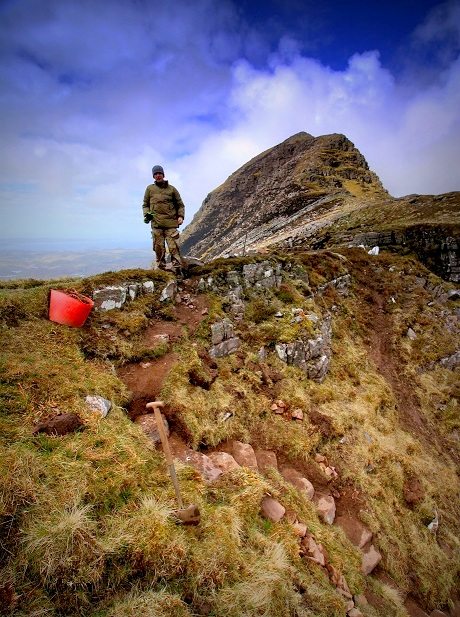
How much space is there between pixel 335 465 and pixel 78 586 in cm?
731

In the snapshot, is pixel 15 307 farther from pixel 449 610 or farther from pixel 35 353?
pixel 449 610

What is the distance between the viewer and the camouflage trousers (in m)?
12.2

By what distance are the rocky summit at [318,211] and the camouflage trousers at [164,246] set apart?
10.6m

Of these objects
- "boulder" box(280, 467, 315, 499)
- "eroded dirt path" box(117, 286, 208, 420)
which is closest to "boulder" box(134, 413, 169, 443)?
"eroded dirt path" box(117, 286, 208, 420)

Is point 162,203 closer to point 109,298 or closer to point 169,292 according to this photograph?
point 169,292

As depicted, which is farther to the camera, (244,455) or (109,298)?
(109,298)

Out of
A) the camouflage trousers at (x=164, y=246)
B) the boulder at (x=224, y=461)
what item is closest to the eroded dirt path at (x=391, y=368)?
the boulder at (x=224, y=461)

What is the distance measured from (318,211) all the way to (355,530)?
154 feet

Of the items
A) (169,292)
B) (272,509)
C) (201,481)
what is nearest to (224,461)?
(201,481)

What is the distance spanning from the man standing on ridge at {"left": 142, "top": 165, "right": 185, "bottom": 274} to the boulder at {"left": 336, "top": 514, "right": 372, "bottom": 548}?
10.2 meters

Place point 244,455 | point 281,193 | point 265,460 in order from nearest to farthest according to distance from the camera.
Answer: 1. point 244,455
2. point 265,460
3. point 281,193

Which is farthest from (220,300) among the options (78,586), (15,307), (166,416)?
(78,586)

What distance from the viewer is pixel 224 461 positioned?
691 centimetres

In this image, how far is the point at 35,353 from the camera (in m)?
7.18
